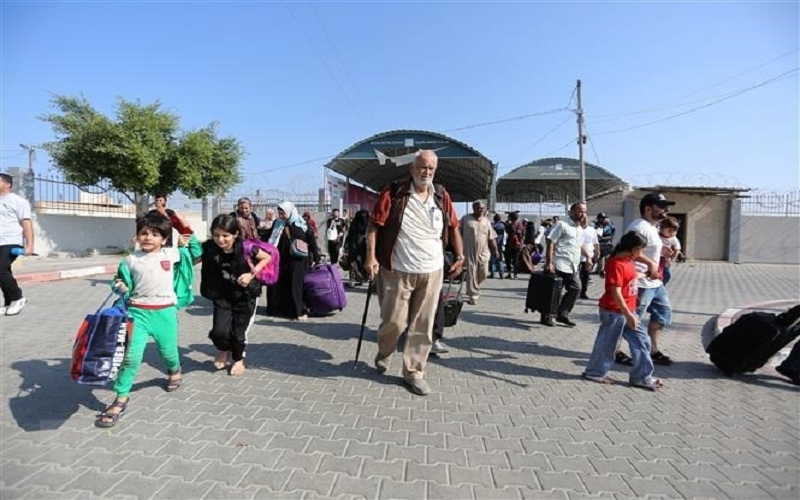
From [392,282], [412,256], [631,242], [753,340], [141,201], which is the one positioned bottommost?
[753,340]

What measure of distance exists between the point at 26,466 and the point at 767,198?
2623 centimetres

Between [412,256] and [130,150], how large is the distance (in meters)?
15.6

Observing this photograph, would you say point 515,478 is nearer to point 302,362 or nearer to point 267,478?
point 267,478

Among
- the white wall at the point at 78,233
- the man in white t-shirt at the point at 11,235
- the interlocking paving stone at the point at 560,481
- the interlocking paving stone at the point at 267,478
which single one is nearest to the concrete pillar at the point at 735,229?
the interlocking paving stone at the point at 560,481

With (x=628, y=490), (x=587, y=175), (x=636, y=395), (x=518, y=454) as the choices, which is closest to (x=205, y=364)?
(x=518, y=454)

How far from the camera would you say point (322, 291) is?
652 centimetres

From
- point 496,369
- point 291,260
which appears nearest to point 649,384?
point 496,369

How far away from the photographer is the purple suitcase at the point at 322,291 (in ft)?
21.4

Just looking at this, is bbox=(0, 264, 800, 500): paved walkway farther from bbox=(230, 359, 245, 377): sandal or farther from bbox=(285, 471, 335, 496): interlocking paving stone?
bbox=(230, 359, 245, 377): sandal

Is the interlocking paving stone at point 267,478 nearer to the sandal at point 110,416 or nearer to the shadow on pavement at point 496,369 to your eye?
the sandal at point 110,416

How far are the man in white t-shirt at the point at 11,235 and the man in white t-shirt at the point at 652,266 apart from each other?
23.7 feet

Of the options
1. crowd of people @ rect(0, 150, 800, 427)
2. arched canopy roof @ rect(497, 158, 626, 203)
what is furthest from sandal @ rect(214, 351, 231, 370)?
arched canopy roof @ rect(497, 158, 626, 203)

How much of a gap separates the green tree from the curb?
5.40 meters

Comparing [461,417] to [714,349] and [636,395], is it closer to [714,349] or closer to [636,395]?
[636,395]
